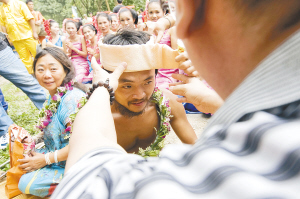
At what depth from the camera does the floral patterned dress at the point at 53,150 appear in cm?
192

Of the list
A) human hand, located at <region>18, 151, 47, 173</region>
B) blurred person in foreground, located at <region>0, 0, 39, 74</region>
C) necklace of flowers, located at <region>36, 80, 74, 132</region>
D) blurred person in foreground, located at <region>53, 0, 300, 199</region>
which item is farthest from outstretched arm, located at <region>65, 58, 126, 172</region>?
blurred person in foreground, located at <region>0, 0, 39, 74</region>

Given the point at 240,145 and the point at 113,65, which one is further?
the point at 113,65

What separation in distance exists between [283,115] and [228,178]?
12 cm

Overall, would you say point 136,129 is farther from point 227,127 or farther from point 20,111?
point 20,111

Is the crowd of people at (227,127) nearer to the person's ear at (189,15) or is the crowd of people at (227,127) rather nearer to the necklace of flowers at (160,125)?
the person's ear at (189,15)

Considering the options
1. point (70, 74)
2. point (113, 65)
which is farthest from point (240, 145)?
point (70, 74)

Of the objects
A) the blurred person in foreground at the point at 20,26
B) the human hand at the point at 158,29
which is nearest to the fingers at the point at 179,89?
the human hand at the point at 158,29

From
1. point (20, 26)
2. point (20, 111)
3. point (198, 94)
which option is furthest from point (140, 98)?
point (20, 26)

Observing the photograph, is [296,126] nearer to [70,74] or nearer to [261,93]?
[261,93]

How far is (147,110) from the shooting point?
1.96 meters

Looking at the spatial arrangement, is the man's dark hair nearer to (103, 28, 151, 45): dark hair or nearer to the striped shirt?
(103, 28, 151, 45): dark hair

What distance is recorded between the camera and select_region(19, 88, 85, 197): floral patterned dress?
1.92 meters

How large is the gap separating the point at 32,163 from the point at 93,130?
5.10 feet

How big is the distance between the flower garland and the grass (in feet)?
6.21
